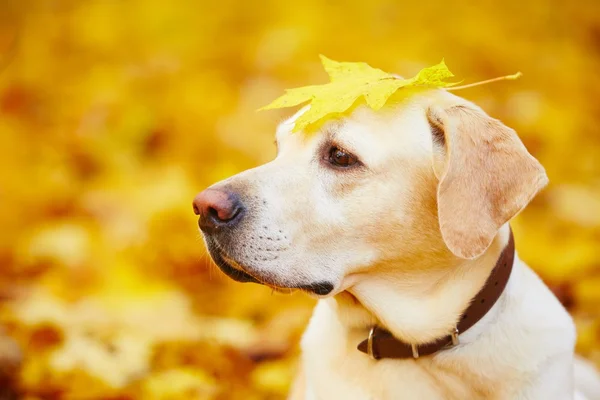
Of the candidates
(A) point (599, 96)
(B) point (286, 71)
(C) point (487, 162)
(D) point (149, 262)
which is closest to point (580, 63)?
(A) point (599, 96)

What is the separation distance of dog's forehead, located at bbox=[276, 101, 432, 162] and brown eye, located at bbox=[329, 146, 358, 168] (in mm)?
23

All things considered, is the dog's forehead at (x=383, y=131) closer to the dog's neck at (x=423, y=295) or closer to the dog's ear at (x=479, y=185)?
the dog's ear at (x=479, y=185)

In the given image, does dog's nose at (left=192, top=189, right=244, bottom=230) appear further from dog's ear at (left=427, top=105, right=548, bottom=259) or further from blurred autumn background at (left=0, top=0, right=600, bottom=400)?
blurred autumn background at (left=0, top=0, right=600, bottom=400)

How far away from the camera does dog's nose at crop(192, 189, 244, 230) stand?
2092mm

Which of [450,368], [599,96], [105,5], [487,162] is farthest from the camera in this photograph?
[105,5]

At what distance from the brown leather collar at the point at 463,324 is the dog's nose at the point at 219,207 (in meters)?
0.63

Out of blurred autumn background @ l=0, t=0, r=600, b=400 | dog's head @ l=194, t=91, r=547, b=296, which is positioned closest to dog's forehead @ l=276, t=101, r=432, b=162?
dog's head @ l=194, t=91, r=547, b=296

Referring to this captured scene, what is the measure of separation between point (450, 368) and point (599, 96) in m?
4.97

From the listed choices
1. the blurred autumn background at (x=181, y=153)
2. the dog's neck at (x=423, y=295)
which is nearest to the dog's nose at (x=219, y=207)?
the dog's neck at (x=423, y=295)

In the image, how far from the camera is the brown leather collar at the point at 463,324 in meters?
2.19

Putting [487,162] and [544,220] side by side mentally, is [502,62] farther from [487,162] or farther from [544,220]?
[487,162]

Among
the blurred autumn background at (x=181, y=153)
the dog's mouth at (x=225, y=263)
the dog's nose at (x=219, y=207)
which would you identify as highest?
the dog's nose at (x=219, y=207)

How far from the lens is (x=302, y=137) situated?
233 centimetres

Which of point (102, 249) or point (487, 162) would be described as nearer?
point (487, 162)
